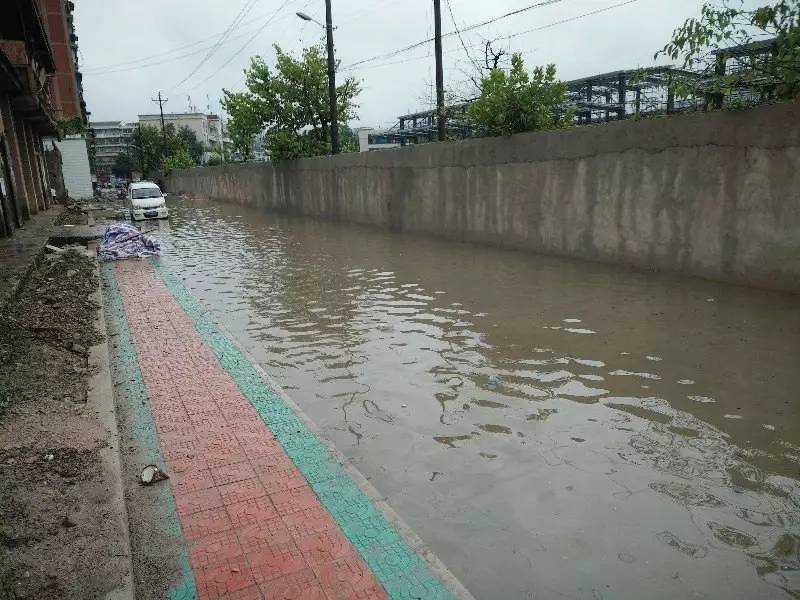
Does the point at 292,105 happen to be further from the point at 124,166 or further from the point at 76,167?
the point at 124,166

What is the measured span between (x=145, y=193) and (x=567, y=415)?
2565 cm

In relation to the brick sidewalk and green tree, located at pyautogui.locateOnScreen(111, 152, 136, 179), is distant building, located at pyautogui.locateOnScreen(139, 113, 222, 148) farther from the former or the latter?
the brick sidewalk

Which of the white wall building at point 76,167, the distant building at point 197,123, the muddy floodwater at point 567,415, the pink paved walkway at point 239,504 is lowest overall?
the muddy floodwater at point 567,415

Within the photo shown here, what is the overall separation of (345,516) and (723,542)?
213cm

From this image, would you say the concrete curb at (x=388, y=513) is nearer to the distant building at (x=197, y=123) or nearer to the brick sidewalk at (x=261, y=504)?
the brick sidewalk at (x=261, y=504)

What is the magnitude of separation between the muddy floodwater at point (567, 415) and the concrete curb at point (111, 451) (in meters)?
1.55

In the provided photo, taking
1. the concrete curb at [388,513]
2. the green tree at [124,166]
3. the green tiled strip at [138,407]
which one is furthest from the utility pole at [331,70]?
the green tree at [124,166]

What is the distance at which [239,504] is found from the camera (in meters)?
3.58

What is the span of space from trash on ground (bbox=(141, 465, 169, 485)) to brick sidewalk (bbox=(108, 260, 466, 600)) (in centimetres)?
8

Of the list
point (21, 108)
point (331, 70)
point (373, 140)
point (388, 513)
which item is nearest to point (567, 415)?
point (388, 513)

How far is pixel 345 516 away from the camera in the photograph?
11.3 feet

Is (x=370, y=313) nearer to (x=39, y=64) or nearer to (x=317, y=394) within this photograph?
(x=317, y=394)

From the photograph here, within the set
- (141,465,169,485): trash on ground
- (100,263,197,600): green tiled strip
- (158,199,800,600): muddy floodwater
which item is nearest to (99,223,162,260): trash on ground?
(100,263,197,600): green tiled strip

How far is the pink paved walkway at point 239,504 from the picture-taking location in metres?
2.89
